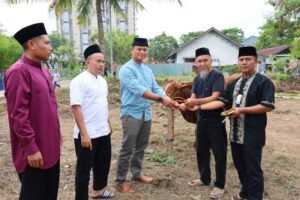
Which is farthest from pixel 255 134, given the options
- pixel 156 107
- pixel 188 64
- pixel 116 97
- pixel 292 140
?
pixel 188 64

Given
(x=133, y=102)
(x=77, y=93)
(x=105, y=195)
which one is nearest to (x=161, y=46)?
(x=133, y=102)

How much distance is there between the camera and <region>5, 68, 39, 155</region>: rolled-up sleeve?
8.15 feet

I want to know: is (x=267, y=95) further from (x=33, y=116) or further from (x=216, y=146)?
(x=33, y=116)

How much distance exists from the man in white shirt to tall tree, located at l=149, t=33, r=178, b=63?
57998mm

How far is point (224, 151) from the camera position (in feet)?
13.5

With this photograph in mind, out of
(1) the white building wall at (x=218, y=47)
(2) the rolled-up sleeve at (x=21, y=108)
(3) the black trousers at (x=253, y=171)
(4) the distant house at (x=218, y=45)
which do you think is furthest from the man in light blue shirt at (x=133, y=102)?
(1) the white building wall at (x=218, y=47)

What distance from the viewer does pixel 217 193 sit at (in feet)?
13.4

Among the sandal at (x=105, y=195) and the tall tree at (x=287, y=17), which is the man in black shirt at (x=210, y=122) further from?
the tall tree at (x=287, y=17)

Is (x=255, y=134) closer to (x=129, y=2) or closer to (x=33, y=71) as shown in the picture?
(x=33, y=71)

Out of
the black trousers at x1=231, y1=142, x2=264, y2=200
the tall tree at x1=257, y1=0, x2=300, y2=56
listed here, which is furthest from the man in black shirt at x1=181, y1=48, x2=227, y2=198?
the tall tree at x1=257, y1=0, x2=300, y2=56

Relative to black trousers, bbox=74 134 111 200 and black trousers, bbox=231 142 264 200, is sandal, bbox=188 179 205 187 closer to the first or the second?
black trousers, bbox=231 142 264 200

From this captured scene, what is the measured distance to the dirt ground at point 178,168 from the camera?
426 cm

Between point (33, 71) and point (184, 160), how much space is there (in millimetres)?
3511

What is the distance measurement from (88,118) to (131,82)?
77 centimetres
